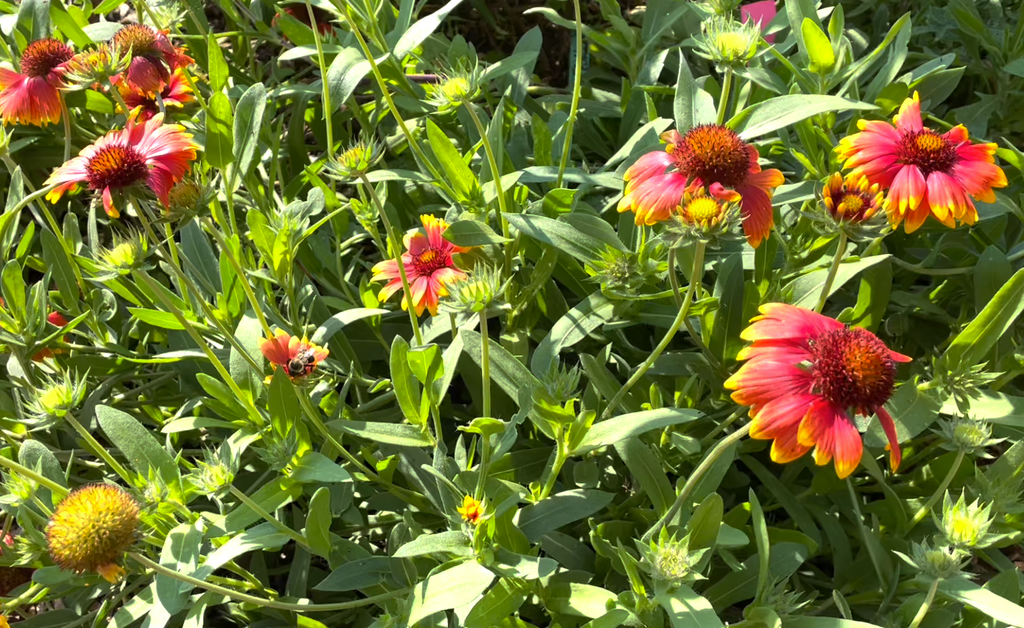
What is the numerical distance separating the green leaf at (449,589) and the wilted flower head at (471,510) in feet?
0.19

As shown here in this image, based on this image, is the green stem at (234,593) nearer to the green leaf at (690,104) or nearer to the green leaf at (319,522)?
the green leaf at (319,522)

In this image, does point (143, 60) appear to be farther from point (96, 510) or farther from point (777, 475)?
point (777, 475)

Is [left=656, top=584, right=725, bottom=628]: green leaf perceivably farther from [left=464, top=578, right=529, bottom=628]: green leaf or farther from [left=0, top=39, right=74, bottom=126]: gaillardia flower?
[left=0, top=39, right=74, bottom=126]: gaillardia flower

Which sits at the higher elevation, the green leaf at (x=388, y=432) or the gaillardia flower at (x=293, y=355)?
the gaillardia flower at (x=293, y=355)

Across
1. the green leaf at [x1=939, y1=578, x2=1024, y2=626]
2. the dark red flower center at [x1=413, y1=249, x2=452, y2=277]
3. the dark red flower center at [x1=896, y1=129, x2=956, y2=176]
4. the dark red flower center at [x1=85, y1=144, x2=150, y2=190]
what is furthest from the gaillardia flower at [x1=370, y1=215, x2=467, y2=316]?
the green leaf at [x1=939, y1=578, x2=1024, y2=626]

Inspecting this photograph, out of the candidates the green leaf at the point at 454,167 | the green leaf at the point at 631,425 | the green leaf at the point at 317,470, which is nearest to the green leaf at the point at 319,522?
the green leaf at the point at 317,470

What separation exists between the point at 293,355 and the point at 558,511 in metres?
0.46

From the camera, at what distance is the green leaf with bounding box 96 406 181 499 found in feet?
3.78

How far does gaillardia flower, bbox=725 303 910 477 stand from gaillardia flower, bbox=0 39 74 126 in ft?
4.27

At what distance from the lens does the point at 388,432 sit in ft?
3.81

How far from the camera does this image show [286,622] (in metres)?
1.32

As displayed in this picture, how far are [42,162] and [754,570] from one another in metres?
1.90

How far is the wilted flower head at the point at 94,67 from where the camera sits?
1295mm

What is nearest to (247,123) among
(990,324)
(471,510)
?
(471,510)
